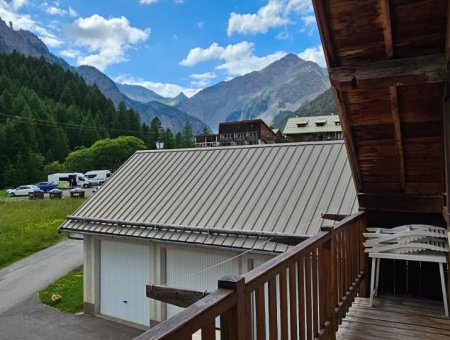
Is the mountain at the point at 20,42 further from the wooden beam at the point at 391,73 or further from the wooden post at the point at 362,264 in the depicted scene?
the wooden beam at the point at 391,73

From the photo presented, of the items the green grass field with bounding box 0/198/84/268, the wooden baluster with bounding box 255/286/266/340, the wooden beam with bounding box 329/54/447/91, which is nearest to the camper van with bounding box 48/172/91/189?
the green grass field with bounding box 0/198/84/268

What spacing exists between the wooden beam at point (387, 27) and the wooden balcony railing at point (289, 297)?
155 centimetres

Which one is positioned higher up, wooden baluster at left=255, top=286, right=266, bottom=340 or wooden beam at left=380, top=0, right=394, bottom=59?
wooden beam at left=380, top=0, right=394, bottom=59

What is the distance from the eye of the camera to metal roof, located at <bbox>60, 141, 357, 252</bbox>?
Answer: 6.95 metres

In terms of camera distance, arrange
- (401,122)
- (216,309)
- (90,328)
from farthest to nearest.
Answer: (90,328), (401,122), (216,309)

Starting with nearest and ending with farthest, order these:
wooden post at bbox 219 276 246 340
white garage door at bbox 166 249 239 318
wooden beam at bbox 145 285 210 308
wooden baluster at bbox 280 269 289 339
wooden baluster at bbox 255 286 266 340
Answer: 1. wooden post at bbox 219 276 246 340
2. wooden baluster at bbox 255 286 266 340
3. wooden baluster at bbox 280 269 289 339
4. wooden beam at bbox 145 285 210 308
5. white garage door at bbox 166 249 239 318

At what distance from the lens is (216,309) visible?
1.35 meters

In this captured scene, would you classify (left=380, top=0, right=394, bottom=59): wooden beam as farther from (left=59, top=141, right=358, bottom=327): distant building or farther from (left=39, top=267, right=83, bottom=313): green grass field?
(left=39, top=267, right=83, bottom=313): green grass field

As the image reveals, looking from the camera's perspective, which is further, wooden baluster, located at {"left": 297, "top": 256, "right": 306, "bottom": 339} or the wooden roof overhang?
the wooden roof overhang

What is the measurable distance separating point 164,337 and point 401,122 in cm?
358

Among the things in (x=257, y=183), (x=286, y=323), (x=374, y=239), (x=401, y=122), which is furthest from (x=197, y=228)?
(x=286, y=323)

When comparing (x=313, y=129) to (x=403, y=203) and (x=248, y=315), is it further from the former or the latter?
(x=248, y=315)

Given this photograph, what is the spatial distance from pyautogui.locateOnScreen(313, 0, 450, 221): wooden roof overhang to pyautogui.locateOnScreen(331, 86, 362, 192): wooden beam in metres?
0.01

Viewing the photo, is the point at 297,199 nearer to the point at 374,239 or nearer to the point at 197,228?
the point at 197,228
